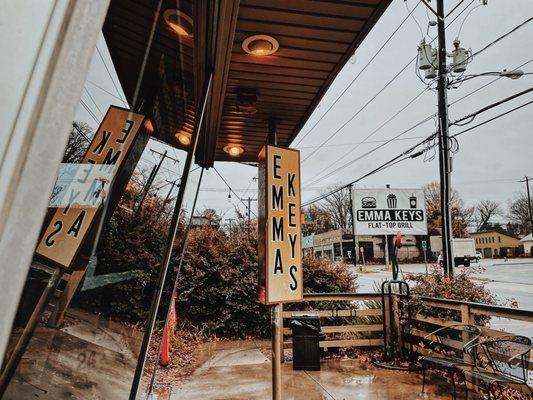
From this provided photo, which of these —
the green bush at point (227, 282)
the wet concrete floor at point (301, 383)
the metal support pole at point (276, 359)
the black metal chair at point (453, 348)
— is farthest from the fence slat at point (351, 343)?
the metal support pole at point (276, 359)

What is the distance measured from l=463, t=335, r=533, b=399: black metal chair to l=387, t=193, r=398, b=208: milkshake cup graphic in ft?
16.7

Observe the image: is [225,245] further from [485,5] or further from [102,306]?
[485,5]

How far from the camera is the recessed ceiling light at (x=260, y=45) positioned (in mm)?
2461

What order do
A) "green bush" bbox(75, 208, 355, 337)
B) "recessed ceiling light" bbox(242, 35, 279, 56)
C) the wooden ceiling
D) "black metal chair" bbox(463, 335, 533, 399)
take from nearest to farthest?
the wooden ceiling < "recessed ceiling light" bbox(242, 35, 279, 56) < "black metal chair" bbox(463, 335, 533, 399) < "green bush" bbox(75, 208, 355, 337)

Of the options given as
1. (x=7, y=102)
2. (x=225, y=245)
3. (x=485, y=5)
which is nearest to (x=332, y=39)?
(x=7, y=102)

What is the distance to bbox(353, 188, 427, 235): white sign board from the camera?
847 centimetres

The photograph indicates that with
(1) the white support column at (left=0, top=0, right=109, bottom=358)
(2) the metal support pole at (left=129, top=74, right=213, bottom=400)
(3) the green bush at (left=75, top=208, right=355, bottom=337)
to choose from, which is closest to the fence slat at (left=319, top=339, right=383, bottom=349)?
(3) the green bush at (left=75, top=208, right=355, bottom=337)

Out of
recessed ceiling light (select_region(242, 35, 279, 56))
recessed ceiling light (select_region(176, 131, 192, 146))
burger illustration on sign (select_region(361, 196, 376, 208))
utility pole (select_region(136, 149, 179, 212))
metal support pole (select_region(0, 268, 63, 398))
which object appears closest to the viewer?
metal support pole (select_region(0, 268, 63, 398))

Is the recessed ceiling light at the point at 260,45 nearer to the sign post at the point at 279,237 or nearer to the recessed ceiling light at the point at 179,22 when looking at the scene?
the recessed ceiling light at the point at 179,22

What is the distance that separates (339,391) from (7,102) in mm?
4524

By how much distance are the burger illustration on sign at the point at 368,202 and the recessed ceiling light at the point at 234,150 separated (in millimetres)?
5004

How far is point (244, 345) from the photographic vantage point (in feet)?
19.7

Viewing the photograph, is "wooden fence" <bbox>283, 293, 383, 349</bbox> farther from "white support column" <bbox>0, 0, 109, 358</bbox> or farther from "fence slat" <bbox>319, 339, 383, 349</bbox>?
"white support column" <bbox>0, 0, 109, 358</bbox>

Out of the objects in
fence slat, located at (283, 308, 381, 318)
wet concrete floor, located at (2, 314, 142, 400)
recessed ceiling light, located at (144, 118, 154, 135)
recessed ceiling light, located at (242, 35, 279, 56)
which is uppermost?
recessed ceiling light, located at (242, 35, 279, 56)
